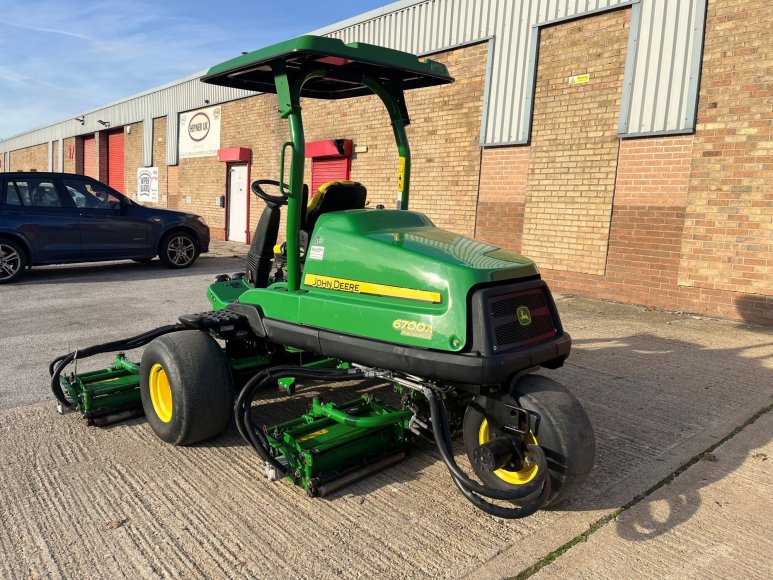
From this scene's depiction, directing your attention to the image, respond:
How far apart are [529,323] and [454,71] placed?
837 centimetres

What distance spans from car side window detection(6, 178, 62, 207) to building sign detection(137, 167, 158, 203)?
11755mm

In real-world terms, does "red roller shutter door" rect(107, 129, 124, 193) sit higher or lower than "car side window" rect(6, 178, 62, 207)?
higher

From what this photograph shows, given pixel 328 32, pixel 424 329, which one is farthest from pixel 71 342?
pixel 328 32

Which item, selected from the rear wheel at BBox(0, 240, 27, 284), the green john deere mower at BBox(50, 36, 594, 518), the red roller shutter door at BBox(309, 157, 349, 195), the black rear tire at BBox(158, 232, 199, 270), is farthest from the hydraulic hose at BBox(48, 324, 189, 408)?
the red roller shutter door at BBox(309, 157, 349, 195)

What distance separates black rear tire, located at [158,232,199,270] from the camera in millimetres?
10641

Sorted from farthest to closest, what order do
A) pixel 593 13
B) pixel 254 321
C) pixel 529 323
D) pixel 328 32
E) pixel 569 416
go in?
pixel 328 32
pixel 593 13
pixel 254 321
pixel 529 323
pixel 569 416

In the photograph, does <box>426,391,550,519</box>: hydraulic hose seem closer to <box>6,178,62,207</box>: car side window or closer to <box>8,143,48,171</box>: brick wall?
<box>6,178,62,207</box>: car side window

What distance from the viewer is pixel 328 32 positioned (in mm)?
13336

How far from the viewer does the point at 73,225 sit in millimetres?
9508

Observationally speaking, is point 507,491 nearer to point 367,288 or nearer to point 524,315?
point 524,315

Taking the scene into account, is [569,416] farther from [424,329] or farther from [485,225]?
[485,225]

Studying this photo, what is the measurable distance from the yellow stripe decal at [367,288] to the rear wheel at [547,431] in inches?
22.9

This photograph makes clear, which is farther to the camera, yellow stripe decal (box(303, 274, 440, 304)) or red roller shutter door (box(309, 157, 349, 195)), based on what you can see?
red roller shutter door (box(309, 157, 349, 195))

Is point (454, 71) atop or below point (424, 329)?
atop
